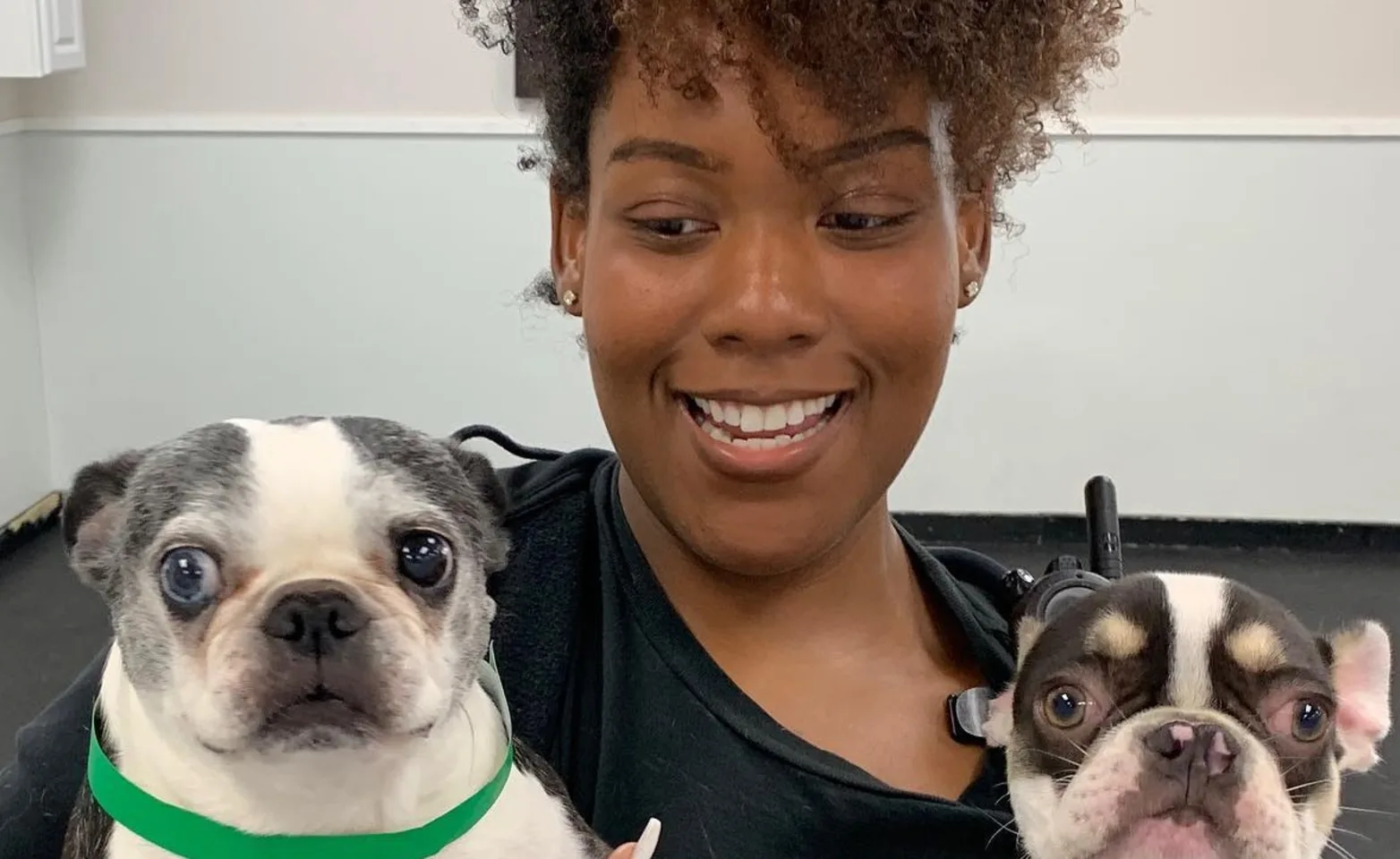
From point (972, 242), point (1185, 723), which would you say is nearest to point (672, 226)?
point (972, 242)

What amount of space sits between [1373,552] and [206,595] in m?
4.10

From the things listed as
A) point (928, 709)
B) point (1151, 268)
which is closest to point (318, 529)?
point (928, 709)

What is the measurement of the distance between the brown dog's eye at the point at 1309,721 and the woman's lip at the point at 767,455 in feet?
1.65

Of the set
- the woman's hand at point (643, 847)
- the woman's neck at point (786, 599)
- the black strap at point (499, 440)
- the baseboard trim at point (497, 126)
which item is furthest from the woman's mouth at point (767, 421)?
the baseboard trim at point (497, 126)

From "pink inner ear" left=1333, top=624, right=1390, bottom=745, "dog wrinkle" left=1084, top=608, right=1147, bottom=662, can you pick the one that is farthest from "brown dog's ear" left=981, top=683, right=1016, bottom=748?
"pink inner ear" left=1333, top=624, right=1390, bottom=745

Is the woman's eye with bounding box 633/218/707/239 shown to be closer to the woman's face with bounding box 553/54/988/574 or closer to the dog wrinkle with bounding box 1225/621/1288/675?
the woman's face with bounding box 553/54/988/574

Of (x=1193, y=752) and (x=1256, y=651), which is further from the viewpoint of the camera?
(x=1256, y=651)

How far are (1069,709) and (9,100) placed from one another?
3829mm

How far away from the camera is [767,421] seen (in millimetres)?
1283

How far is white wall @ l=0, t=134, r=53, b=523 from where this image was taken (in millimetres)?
3951

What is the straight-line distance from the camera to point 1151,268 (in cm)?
404

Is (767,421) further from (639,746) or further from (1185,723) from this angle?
(1185,723)

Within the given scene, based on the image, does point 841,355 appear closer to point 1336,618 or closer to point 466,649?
point 466,649

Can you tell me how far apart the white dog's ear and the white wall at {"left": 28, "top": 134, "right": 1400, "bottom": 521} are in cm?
282
